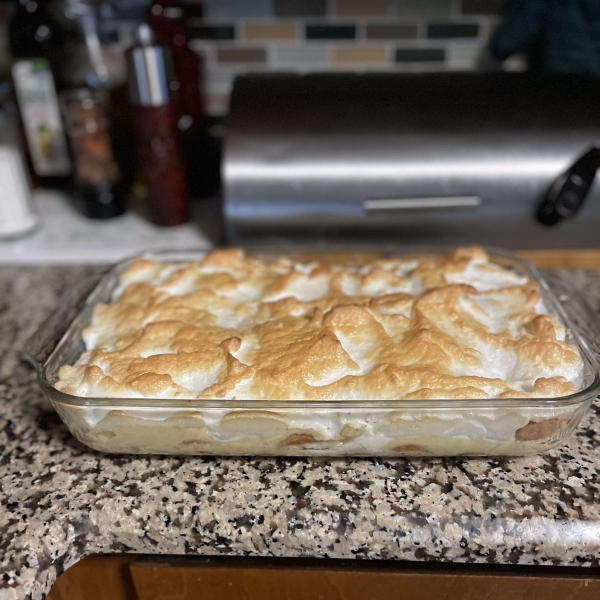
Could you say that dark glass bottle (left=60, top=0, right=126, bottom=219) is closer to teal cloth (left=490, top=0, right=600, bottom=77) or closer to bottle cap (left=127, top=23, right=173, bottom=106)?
bottle cap (left=127, top=23, right=173, bottom=106)

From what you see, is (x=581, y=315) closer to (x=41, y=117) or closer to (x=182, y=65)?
(x=182, y=65)

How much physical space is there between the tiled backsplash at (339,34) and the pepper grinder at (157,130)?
0.79ft

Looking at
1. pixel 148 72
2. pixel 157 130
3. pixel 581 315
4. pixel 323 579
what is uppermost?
pixel 148 72

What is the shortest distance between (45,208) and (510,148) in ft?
3.46

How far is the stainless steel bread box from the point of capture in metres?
1.01

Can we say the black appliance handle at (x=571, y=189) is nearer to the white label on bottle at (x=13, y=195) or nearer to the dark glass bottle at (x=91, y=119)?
the dark glass bottle at (x=91, y=119)

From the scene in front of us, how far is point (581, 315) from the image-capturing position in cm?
75

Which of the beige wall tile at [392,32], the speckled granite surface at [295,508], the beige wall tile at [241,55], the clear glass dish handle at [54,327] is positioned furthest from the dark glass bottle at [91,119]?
the speckled granite surface at [295,508]

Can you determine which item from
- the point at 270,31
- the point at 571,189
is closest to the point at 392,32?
the point at 270,31

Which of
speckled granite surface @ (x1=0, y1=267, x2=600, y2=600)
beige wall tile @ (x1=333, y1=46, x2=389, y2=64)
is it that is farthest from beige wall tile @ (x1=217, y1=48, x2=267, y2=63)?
speckled granite surface @ (x1=0, y1=267, x2=600, y2=600)

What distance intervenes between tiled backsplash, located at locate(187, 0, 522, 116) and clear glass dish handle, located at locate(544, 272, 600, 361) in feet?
2.37

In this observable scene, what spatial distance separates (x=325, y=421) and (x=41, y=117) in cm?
111

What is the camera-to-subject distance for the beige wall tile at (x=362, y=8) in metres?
1.23

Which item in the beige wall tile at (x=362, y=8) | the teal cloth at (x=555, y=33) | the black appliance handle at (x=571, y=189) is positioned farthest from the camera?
the beige wall tile at (x=362, y=8)
